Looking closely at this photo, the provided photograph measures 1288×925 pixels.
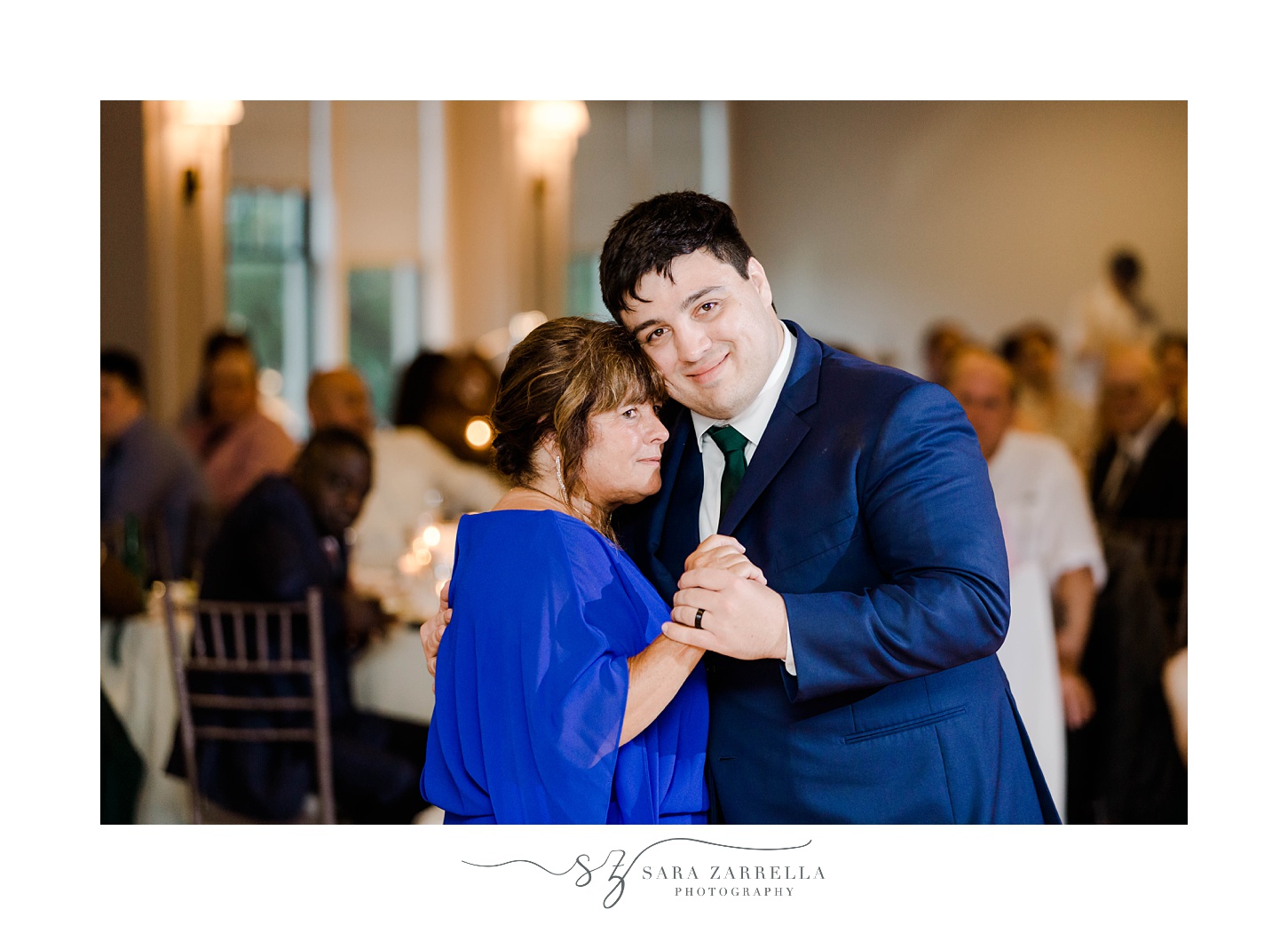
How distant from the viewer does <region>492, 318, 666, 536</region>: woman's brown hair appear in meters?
1.81

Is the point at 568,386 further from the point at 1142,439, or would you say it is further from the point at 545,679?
the point at 1142,439

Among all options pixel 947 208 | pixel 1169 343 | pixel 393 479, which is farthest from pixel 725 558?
pixel 947 208

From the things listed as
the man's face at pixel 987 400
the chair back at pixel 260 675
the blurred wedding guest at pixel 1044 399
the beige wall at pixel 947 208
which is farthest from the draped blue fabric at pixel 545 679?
the beige wall at pixel 947 208

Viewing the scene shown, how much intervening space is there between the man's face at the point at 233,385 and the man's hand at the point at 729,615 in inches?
188

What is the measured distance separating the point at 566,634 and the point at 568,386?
14.5 inches

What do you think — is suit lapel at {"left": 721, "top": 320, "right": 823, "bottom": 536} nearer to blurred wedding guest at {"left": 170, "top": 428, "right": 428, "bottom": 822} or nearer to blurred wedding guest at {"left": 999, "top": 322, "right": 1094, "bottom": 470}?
blurred wedding guest at {"left": 170, "top": 428, "right": 428, "bottom": 822}

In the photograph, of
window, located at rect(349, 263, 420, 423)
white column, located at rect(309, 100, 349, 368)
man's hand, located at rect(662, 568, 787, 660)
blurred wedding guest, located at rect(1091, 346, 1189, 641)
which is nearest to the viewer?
man's hand, located at rect(662, 568, 787, 660)

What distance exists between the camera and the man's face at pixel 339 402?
5.23 metres

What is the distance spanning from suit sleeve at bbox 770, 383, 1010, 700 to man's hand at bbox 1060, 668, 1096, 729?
2.23 meters

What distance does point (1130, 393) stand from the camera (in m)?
5.42

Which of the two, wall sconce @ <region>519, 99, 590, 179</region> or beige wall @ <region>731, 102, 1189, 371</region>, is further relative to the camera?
wall sconce @ <region>519, 99, 590, 179</region>

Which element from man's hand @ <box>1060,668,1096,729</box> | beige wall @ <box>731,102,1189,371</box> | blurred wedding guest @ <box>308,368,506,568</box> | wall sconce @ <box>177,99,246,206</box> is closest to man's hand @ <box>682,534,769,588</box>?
man's hand @ <box>1060,668,1096,729</box>

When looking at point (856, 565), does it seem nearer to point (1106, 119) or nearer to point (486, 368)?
point (486, 368)
